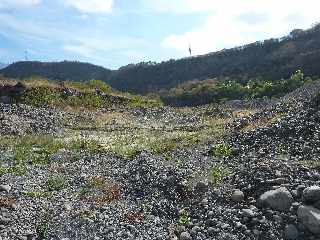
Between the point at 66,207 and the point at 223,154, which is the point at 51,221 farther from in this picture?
the point at 223,154

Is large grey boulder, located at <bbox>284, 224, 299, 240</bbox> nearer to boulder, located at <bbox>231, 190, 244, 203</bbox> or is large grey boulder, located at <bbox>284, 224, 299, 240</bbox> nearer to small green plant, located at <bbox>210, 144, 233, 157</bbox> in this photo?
boulder, located at <bbox>231, 190, 244, 203</bbox>

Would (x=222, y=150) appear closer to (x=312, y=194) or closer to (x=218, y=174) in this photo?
(x=218, y=174)

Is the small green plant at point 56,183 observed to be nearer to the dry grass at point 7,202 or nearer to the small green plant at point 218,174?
the dry grass at point 7,202

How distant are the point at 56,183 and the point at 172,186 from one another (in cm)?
647

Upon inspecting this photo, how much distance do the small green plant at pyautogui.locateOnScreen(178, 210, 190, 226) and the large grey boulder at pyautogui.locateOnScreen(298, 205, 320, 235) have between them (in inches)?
181

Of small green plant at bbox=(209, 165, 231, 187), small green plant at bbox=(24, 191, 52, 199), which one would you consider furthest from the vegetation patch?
small green plant at bbox=(24, 191, 52, 199)

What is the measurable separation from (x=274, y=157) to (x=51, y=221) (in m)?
11.3

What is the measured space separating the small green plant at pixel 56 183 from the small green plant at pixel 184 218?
7.86 m

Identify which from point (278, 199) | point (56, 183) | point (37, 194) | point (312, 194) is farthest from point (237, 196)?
point (56, 183)

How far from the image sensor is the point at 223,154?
96.5 feet

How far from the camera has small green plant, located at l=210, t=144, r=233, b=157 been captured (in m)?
29.3

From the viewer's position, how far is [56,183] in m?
26.4

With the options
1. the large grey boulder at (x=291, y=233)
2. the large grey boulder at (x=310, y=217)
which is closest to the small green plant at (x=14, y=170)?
the large grey boulder at (x=291, y=233)

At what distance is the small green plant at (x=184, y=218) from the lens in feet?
66.2
